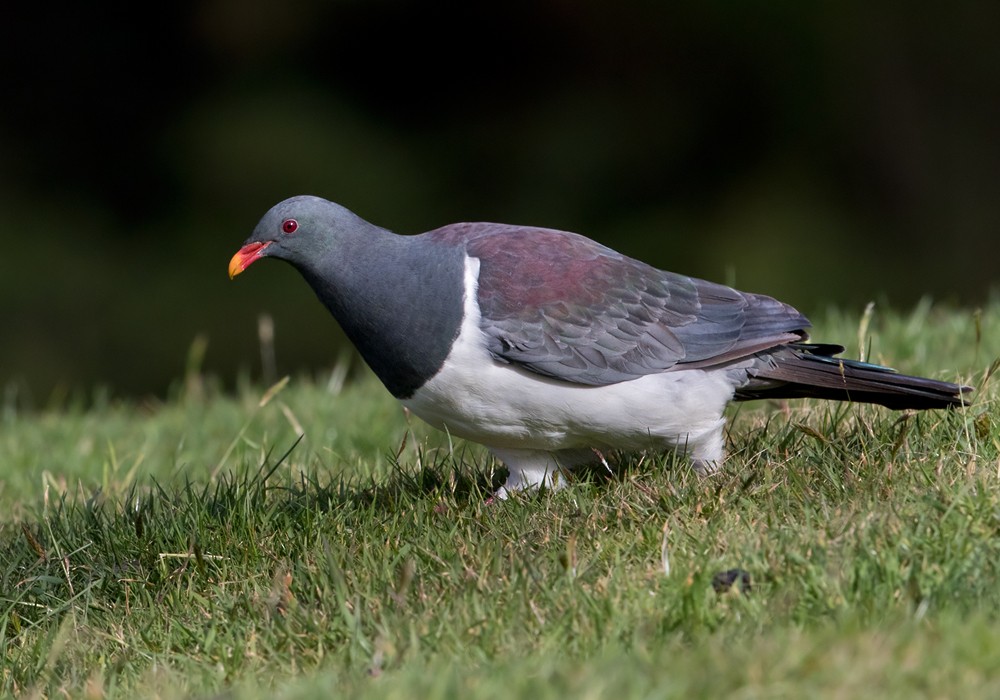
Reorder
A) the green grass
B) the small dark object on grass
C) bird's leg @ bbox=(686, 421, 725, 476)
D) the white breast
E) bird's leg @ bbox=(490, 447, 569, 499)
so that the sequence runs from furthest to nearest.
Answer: bird's leg @ bbox=(490, 447, 569, 499) → bird's leg @ bbox=(686, 421, 725, 476) → the white breast → the small dark object on grass → the green grass

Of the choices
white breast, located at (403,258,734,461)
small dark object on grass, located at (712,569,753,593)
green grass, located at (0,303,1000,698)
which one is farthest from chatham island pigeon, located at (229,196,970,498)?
small dark object on grass, located at (712,569,753,593)

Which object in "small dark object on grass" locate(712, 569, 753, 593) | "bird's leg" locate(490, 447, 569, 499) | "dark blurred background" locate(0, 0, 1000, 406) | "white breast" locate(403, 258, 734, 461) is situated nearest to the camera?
"small dark object on grass" locate(712, 569, 753, 593)

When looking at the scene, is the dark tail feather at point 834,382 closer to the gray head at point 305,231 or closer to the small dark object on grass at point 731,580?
the small dark object on grass at point 731,580

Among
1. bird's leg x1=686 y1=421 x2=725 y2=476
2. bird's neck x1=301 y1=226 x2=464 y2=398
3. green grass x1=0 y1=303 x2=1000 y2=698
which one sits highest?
bird's neck x1=301 y1=226 x2=464 y2=398

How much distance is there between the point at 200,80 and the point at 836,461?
7.79m

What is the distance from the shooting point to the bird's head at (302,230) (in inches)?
138

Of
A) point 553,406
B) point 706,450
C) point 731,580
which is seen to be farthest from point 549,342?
point 731,580

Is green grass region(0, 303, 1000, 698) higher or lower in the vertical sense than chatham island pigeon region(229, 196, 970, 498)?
lower

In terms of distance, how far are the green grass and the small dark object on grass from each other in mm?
14

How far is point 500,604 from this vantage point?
2711 millimetres

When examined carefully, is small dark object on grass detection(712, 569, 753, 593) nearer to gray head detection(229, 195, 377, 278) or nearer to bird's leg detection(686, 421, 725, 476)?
bird's leg detection(686, 421, 725, 476)

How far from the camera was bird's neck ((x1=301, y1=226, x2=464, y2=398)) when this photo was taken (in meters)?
3.32

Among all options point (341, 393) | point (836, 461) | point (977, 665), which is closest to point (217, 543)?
point (836, 461)

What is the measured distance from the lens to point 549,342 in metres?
3.34
